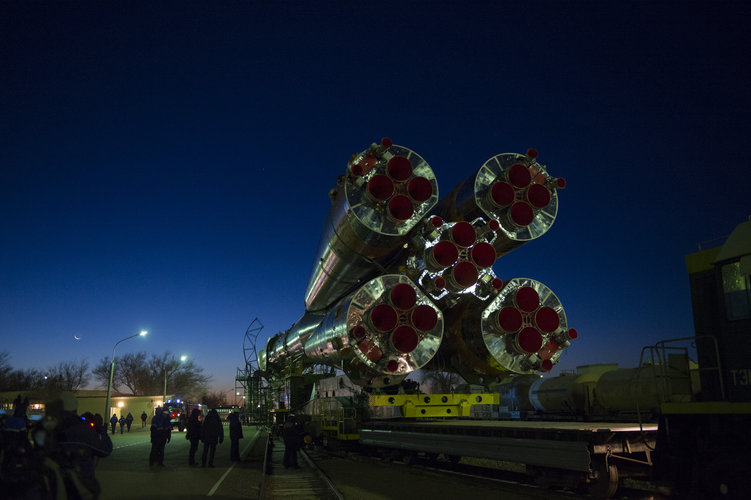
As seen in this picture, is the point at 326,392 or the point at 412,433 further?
the point at 326,392

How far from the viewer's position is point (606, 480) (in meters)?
6.54

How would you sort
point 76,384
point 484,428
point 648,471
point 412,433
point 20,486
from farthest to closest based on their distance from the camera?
point 76,384 → point 412,433 → point 484,428 → point 648,471 → point 20,486

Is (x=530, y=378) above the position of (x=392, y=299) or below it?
below

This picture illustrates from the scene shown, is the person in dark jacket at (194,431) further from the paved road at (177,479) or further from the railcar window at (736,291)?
the railcar window at (736,291)

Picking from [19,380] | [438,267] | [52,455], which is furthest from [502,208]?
[19,380]

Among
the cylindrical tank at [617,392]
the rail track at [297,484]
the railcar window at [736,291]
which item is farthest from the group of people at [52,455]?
the cylindrical tank at [617,392]

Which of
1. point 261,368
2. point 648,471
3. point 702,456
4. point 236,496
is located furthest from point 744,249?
point 261,368

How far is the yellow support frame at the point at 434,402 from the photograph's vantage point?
38.6ft

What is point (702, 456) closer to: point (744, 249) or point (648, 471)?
point (648, 471)

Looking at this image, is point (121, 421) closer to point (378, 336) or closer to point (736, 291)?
point (378, 336)

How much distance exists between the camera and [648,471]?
7.04 m

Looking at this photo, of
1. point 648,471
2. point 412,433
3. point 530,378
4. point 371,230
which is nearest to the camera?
point 648,471

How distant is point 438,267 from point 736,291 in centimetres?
504

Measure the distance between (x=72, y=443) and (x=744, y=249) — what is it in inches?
280
